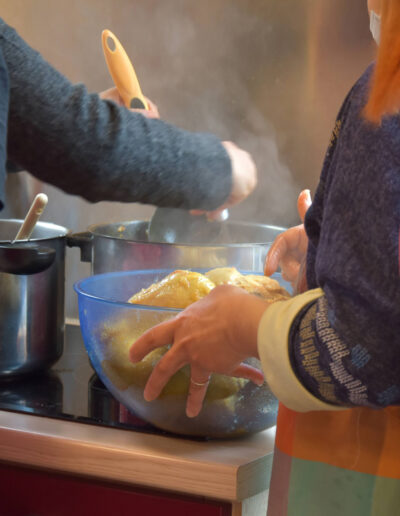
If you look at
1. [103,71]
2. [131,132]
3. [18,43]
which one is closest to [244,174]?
[131,132]

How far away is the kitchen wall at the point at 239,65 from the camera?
1269 mm

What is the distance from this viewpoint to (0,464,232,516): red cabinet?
2.54 ft

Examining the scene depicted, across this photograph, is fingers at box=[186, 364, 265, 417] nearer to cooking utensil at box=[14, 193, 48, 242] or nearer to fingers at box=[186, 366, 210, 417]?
fingers at box=[186, 366, 210, 417]

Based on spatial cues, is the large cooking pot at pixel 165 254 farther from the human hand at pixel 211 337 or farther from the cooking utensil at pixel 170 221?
the human hand at pixel 211 337

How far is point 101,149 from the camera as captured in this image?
0.86m

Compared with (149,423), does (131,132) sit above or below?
above

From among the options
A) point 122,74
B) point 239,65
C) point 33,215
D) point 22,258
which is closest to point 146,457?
point 22,258

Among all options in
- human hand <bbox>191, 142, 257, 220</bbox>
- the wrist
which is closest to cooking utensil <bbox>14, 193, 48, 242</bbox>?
human hand <bbox>191, 142, 257, 220</bbox>

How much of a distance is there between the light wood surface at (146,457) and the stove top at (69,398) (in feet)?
0.09

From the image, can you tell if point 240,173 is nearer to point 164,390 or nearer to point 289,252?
point 289,252

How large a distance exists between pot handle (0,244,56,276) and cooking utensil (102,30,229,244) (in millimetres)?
257

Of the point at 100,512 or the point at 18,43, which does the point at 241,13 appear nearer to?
the point at 18,43

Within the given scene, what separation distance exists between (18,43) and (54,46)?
2.20ft

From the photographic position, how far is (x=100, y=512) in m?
0.81
